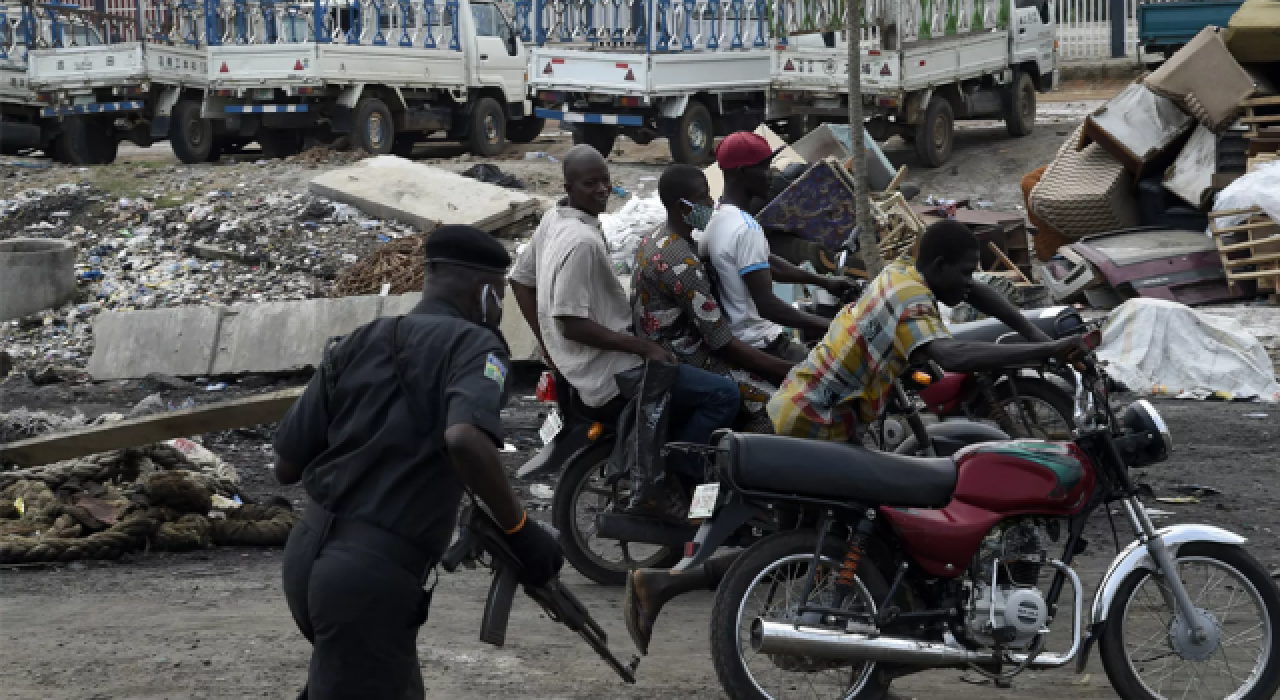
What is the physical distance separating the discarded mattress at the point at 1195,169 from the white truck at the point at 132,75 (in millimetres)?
12786

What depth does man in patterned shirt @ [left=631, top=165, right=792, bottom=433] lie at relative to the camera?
6.09m

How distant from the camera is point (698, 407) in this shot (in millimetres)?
6004

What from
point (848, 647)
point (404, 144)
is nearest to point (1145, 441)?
point (848, 647)

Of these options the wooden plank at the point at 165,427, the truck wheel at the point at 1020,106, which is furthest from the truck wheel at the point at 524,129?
the wooden plank at the point at 165,427

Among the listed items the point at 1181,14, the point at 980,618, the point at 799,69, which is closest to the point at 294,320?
the point at 980,618

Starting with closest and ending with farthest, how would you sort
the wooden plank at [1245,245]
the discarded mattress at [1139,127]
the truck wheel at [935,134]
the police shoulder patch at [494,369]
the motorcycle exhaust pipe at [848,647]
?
the police shoulder patch at [494,369] → the motorcycle exhaust pipe at [848,647] → the wooden plank at [1245,245] → the discarded mattress at [1139,127] → the truck wheel at [935,134]

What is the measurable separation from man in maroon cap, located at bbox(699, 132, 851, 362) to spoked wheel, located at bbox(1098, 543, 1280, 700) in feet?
6.69

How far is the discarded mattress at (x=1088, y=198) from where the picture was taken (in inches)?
522

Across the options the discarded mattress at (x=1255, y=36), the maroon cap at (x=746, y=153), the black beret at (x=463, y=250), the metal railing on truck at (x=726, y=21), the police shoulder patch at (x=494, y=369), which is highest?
the metal railing on truck at (x=726, y=21)

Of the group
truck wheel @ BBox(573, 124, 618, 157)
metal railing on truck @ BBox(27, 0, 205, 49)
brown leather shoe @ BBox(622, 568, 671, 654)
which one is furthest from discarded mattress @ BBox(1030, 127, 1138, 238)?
metal railing on truck @ BBox(27, 0, 205, 49)

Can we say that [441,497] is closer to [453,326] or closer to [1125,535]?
[453,326]

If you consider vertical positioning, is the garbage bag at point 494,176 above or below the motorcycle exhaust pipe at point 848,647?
above

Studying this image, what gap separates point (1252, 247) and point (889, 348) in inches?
314

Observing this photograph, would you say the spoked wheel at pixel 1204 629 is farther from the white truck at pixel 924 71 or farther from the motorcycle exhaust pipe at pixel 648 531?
the white truck at pixel 924 71
